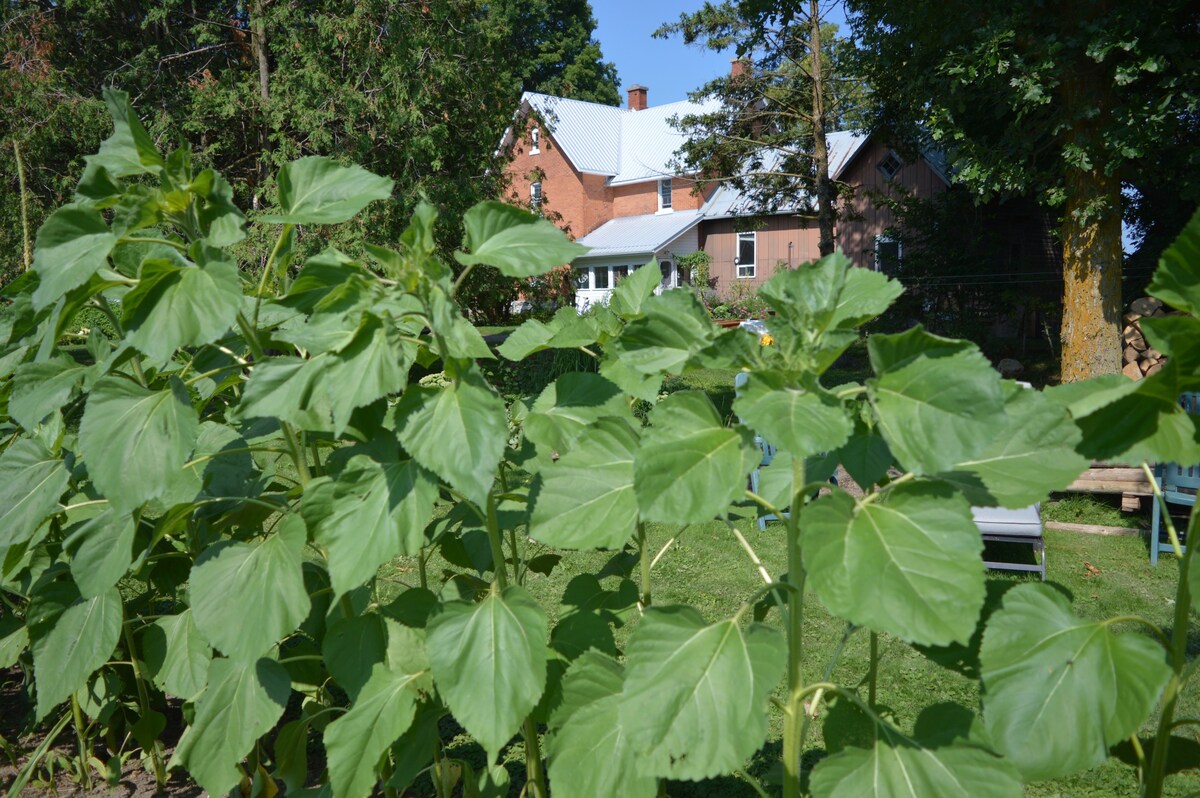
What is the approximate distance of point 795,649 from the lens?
135 centimetres

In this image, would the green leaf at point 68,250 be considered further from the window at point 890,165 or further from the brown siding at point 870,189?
the window at point 890,165

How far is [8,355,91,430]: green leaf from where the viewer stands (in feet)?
6.24

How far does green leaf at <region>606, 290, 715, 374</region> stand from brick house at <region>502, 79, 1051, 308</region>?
2338 centimetres

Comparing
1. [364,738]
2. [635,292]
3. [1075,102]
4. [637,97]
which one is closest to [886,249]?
[1075,102]

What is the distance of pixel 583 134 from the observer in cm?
3456

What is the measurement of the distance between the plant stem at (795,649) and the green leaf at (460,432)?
1.52 ft

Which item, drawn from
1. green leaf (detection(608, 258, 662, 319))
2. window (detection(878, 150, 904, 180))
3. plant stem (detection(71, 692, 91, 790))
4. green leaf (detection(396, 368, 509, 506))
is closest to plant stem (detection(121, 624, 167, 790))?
plant stem (detection(71, 692, 91, 790))

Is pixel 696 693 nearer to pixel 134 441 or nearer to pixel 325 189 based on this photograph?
pixel 134 441

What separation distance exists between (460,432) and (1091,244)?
32.3 feet

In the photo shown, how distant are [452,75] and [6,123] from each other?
747 cm

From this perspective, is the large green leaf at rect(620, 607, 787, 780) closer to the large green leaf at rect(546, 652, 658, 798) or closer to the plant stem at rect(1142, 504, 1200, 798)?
the large green leaf at rect(546, 652, 658, 798)

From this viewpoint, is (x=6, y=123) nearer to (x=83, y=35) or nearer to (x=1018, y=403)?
(x=83, y=35)

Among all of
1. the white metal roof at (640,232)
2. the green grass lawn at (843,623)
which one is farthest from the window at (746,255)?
the green grass lawn at (843,623)

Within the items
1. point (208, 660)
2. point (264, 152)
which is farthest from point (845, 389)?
point (264, 152)
